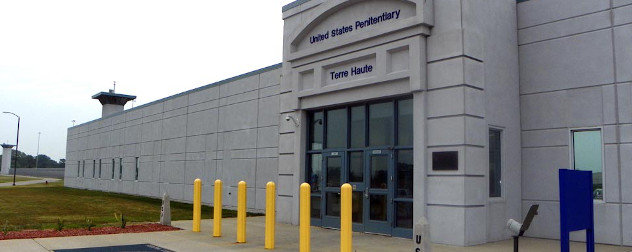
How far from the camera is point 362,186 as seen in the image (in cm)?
1359

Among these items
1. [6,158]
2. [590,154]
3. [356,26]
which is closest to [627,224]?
[590,154]

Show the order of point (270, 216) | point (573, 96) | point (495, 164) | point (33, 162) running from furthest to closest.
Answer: point (33, 162), point (495, 164), point (573, 96), point (270, 216)

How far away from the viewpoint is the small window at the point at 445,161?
11.5 m

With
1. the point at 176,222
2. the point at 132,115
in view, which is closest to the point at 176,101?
the point at 132,115

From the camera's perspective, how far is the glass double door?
12968 millimetres

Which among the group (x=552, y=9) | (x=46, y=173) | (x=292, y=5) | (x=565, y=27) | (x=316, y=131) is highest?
(x=292, y=5)

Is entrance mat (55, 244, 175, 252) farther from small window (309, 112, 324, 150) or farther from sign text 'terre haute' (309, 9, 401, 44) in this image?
sign text 'terre haute' (309, 9, 401, 44)

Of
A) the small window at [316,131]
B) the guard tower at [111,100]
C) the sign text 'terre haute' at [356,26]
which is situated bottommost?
the small window at [316,131]

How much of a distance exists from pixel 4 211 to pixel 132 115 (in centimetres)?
1596

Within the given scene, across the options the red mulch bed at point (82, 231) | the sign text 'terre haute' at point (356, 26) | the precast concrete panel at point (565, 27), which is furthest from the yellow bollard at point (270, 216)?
the precast concrete panel at point (565, 27)

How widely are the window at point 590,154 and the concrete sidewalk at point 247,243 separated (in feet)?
4.75

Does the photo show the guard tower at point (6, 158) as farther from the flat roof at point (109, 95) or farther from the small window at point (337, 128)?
the small window at point (337, 128)

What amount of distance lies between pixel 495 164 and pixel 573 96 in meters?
2.45

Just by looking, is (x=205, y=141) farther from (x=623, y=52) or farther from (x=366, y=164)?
(x=623, y=52)
